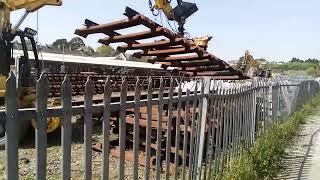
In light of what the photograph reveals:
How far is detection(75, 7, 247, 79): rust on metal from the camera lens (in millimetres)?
9578

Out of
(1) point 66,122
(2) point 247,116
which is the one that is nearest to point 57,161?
(2) point 247,116

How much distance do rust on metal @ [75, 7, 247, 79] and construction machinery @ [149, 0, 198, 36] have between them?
341 cm

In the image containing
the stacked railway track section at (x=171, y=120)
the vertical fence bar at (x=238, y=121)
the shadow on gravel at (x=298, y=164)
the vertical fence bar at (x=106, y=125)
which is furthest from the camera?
the shadow on gravel at (x=298, y=164)

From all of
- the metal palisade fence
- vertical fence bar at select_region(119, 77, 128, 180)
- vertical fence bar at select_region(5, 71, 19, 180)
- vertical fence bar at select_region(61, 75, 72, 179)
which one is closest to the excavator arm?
the metal palisade fence

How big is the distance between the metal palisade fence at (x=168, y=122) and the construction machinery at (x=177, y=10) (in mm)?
5781

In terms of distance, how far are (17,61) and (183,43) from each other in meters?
4.05

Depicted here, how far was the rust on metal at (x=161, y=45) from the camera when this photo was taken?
9578 millimetres

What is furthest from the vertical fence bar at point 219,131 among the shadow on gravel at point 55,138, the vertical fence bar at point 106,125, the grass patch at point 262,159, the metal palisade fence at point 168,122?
the shadow on gravel at point 55,138

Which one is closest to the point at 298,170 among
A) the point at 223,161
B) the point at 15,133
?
the point at 223,161

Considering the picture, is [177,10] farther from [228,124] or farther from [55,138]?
[228,124]

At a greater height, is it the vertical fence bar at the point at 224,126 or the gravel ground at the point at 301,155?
the vertical fence bar at the point at 224,126

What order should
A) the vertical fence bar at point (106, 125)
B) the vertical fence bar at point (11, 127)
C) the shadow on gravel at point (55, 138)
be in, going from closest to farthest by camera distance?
the vertical fence bar at point (11, 127)
the vertical fence bar at point (106, 125)
the shadow on gravel at point (55, 138)

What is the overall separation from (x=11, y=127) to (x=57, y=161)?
5.60m

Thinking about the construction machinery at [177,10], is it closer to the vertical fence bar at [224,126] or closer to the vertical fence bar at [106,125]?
the vertical fence bar at [224,126]
